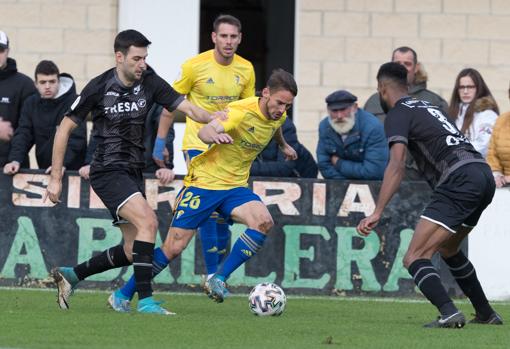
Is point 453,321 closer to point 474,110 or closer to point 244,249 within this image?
point 244,249

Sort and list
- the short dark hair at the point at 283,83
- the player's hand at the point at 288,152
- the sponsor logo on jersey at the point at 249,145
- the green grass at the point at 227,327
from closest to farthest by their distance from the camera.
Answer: the green grass at the point at 227,327 → the short dark hair at the point at 283,83 → the sponsor logo on jersey at the point at 249,145 → the player's hand at the point at 288,152

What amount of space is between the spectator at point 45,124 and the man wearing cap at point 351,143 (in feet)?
7.96

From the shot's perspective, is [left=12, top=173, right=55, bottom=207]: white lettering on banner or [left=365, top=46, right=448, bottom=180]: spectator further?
[left=365, top=46, right=448, bottom=180]: spectator

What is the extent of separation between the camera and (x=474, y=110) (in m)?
13.1

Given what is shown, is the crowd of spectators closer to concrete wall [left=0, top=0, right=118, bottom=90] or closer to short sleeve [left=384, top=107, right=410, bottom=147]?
concrete wall [left=0, top=0, right=118, bottom=90]

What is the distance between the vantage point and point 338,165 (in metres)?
13.1

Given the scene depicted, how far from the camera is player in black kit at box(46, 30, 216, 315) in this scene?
1013 cm

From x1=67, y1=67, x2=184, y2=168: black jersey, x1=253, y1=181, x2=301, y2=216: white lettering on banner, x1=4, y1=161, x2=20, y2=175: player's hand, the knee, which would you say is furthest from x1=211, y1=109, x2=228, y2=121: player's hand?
x1=4, y1=161, x2=20, y2=175: player's hand

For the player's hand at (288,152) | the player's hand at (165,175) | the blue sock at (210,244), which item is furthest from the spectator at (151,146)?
the player's hand at (288,152)

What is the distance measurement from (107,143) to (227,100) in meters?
1.96

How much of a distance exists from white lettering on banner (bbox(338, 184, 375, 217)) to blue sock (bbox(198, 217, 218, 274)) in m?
1.55

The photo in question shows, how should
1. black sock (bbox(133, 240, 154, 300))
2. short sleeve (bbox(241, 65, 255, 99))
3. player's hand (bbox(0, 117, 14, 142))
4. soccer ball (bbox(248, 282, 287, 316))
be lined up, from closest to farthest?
black sock (bbox(133, 240, 154, 300)) < soccer ball (bbox(248, 282, 287, 316)) < short sleeve (bbox(241, 65, 255, 99)) < player's hand (bbox(0, 117, 14, 142))

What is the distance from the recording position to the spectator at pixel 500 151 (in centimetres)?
1271

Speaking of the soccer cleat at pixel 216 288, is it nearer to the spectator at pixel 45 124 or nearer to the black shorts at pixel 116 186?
the black shorts at pixel 116 186
